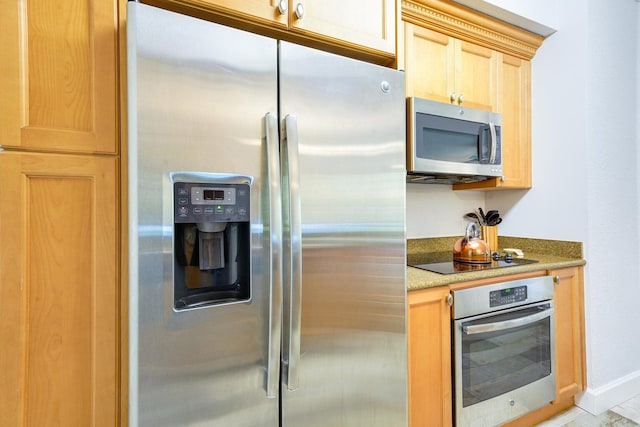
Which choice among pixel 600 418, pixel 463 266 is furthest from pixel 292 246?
pixel 600 418

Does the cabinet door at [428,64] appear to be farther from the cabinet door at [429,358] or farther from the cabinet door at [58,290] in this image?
the cabinet door at [58,290]

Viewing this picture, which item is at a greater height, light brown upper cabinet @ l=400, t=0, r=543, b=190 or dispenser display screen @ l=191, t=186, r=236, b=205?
light brown upper cabinet @ l=400, t=0, r=543, b=190

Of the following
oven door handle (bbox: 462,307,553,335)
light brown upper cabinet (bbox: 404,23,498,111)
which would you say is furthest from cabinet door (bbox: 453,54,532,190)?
oven door handle (bbox: 462,307,553,335)

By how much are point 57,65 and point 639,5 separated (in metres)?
3.31

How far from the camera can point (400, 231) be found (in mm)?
1252

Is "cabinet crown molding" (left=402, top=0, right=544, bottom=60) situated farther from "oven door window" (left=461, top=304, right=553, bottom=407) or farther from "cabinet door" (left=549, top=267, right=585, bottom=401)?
"oven door window" (left=461, top=304, right=553, bottom=407)

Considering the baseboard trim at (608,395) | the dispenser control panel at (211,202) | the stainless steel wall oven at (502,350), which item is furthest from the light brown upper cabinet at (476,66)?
the baseboard trim at (608,395)

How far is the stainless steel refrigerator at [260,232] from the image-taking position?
2.90 feet

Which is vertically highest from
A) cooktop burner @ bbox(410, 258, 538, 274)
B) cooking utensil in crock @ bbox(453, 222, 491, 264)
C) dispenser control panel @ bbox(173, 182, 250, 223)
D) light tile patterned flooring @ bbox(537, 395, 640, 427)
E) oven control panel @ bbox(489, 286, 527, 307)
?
dispenser control panel @ bbox(173, 182, 250, 223)

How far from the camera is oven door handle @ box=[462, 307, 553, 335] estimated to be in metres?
1.53

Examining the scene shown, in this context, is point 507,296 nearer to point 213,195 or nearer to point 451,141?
point 451,141

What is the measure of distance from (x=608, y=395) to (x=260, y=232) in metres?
2.39

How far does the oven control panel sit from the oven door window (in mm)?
65

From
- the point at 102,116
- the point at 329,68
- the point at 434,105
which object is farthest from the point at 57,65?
the point at 434,105
